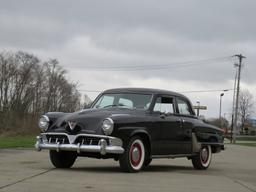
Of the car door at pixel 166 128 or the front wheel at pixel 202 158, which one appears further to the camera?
the front wheel at pixel 202 158

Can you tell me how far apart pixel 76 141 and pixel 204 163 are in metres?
4.71

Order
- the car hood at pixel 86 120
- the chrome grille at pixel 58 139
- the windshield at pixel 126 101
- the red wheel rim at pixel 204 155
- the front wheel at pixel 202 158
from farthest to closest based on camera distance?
the red wheel rim at pixel 204 155, the front wheel at pixel 202 158, the windshield at pixel 126 101, the chrome grille at pixel 58 139, the car hood at pixel 86 120

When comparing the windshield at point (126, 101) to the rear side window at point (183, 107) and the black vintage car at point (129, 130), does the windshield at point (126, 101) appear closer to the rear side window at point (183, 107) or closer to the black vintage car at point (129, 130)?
the black vintage car at point (129, 130)

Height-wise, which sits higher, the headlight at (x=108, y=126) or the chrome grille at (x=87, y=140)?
the headlight at (x=108, y=126)

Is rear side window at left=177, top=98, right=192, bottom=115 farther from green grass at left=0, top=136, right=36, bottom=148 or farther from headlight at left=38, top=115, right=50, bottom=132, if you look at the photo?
green grass at left=0, top=136, right=36, bottom=148

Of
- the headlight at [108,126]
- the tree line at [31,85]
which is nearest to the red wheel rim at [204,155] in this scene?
the headlight at [108,126]

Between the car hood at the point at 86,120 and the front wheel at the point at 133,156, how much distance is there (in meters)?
0.58

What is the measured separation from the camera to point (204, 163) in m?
15.6

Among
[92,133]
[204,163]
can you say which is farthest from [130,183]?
[204,163]

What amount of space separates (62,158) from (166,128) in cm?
237

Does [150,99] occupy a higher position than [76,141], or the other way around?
[150,99]

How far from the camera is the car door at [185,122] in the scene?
14.4 meters

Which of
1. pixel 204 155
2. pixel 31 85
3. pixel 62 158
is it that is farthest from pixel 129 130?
pixel 31 85

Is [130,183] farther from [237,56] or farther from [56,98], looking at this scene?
[56,98]
